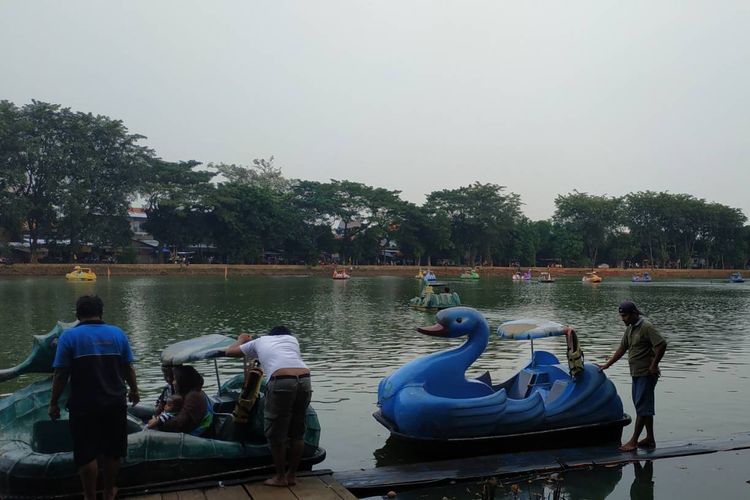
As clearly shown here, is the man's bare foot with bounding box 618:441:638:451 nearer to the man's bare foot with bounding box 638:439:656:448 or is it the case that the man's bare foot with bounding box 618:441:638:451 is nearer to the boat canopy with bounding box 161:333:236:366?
the man's bare foot with bounding box 638:439:656:448

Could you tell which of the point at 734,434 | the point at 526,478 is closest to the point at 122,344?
the point at 526,478

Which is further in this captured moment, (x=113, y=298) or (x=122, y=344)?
(x=113, y=298)

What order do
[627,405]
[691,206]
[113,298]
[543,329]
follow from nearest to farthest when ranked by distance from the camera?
[543,329]
[627,405]
[113,298]
[691,206]

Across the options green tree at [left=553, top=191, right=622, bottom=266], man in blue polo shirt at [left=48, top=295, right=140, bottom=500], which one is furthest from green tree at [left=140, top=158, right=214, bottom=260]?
man in blue polo shirt at [left=48, top=295, right=140, bottom=500]

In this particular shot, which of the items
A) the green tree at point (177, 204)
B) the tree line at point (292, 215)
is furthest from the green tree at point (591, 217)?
the green tree at point (177, 204)

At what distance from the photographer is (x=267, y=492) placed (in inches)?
238

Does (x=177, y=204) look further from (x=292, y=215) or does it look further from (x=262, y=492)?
(x=262, y=492)

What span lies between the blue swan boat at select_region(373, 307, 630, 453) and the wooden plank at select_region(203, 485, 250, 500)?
2418mm

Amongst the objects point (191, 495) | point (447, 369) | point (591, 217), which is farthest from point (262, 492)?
point (591, 217)

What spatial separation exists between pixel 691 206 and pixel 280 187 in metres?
54.9

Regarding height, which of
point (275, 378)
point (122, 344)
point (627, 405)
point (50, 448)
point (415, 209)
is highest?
point (415, 209)

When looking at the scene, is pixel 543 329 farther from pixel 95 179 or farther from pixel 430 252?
pixel 430 252

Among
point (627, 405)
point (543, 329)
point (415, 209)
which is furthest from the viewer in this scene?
point (415, 209)

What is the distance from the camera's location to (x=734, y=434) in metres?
9.30
